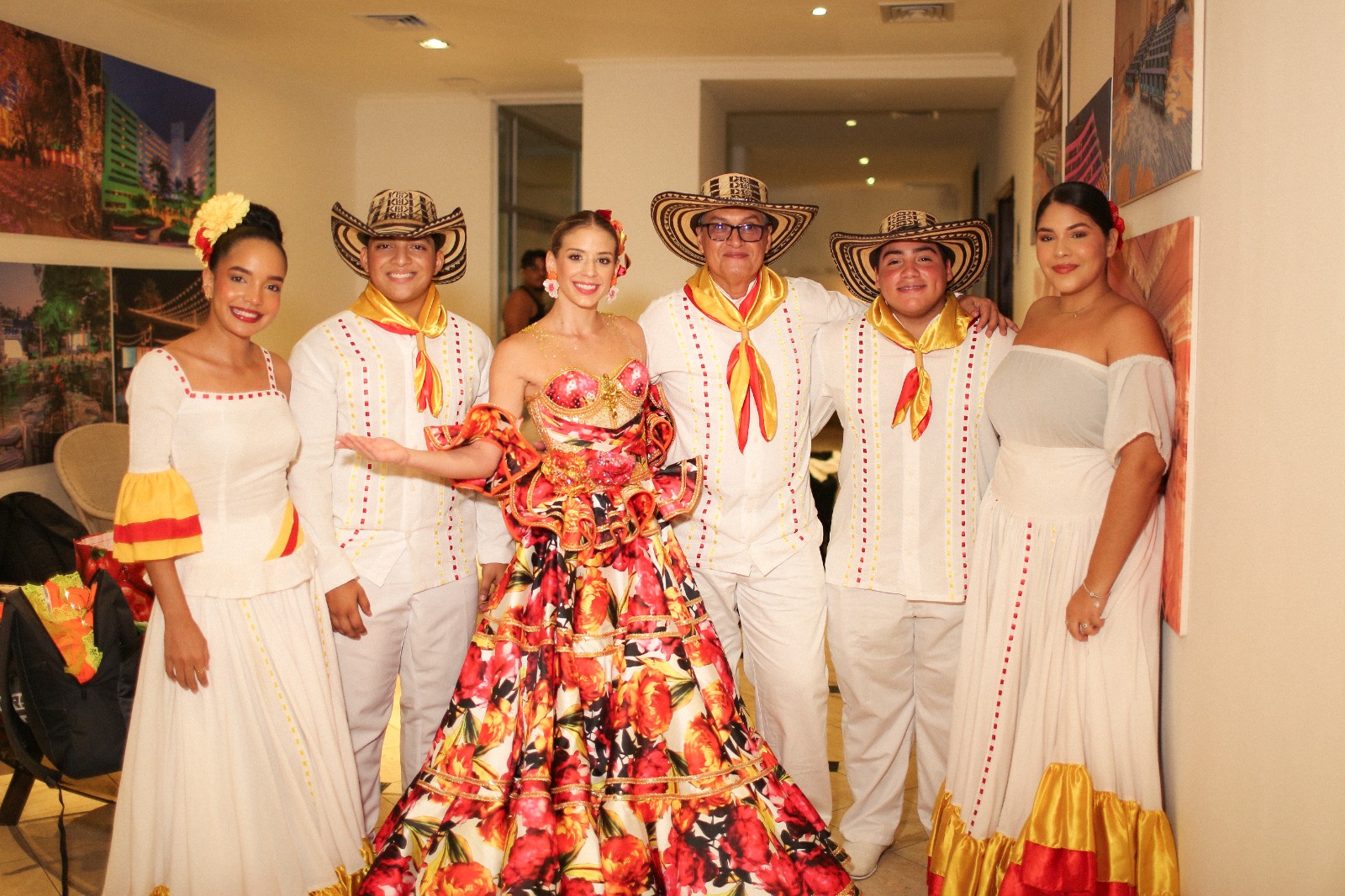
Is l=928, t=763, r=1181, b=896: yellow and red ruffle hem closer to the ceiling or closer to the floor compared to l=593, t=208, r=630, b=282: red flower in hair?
closer to the floor

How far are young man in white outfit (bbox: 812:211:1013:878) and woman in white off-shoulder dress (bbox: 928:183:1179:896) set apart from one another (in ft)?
0.97

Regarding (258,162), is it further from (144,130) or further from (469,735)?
(469,735)

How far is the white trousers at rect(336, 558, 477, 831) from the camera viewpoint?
122 inches

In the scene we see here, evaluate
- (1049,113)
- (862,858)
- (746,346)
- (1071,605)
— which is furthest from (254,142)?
(1071,605)

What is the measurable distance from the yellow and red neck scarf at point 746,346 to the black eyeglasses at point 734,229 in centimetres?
12

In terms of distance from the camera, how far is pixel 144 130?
6.60 meters

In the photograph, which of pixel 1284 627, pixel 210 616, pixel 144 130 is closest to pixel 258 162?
pixel 144 130

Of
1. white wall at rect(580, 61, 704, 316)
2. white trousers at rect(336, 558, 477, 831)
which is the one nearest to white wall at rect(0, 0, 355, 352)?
white wall at rect(580, 61, 704, 316)

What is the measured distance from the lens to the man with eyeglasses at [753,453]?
318 centimetres

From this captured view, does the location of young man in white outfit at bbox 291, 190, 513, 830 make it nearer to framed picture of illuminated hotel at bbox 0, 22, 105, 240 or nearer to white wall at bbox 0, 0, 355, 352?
framed picture of illuminated hotel at bbox 0, 22, 105, 240

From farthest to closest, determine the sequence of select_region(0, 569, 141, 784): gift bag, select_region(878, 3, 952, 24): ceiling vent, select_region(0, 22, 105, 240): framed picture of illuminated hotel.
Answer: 1. select_region(878, 3, 952, 24): ceiling vent
2. select_region(0, 22, 105, 240): framed picture of illuminated hotel
3. select_region(0, 569, 141, 784): gift bag

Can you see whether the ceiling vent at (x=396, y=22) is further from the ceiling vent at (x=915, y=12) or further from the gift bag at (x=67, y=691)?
the gift bag at (x=67, y=691)

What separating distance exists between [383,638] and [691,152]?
565 cm

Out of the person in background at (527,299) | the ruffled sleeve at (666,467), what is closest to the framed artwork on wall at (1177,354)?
the ruffled sleeve at (666,467)
